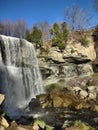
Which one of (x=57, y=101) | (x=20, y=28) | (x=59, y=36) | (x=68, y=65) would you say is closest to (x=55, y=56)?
(x=68, y=65)

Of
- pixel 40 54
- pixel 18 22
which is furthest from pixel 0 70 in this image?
pixel 18 22

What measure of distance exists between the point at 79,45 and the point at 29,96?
1269 cm

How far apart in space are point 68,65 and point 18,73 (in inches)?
347

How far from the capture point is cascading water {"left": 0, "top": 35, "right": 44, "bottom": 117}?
28086 mm

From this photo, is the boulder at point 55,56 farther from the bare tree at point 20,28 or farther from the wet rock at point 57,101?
the bare tree at point 20,28

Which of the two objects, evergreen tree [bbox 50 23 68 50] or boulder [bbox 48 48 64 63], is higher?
evergreen tree [bbox 50 23 68 50]

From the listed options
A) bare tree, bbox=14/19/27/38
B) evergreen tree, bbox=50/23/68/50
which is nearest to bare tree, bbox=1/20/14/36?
bare tree, bbox=14/19/27/38

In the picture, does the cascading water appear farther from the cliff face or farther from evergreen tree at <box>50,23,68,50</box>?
evergreen tree at <box>50,23,68,50</box>

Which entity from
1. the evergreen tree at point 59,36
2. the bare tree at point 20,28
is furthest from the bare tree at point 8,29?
the evergreen tree at point 59,36

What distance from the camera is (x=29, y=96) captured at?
29.8 metres

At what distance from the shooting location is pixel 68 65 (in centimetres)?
3631

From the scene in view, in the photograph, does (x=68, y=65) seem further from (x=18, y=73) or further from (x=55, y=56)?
(x=18, y=73)

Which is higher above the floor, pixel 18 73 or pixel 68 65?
pixel 68 65

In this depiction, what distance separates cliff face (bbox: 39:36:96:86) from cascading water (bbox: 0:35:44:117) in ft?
6.20
